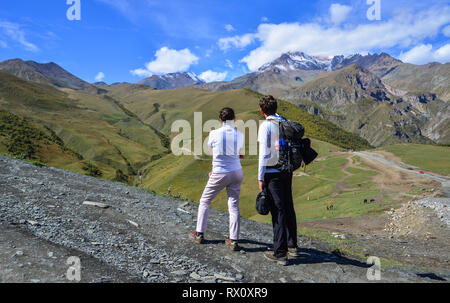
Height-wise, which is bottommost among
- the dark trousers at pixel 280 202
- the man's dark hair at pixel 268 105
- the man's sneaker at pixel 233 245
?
the man's sneaker at pixel 233 245

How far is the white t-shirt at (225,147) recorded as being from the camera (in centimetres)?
752

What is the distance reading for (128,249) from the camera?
715 cm

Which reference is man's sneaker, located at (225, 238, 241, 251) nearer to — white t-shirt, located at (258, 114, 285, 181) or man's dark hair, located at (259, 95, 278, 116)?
white t-shirt, located at (258, 114, 285, 181)

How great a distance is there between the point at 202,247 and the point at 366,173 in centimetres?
5502

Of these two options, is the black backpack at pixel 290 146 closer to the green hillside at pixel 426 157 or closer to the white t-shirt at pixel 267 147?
the white t-shirt at pixel 267 147

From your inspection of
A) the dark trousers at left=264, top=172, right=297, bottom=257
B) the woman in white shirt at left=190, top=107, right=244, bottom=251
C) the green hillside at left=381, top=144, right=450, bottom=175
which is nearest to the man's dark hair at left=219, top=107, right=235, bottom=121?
the woman in white shirt at left=190, top=107, right=244, bottom=251

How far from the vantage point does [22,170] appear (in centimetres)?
1403

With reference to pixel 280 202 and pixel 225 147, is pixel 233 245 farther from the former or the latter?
pixel 225 147

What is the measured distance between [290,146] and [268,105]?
4.22ft

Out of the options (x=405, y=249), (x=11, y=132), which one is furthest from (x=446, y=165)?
(x=11, y=132)

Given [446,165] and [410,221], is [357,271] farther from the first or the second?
[446,165]

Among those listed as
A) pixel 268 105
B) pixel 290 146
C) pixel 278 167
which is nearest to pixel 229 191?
pixel 278 167

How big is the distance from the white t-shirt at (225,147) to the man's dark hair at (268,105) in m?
1.01

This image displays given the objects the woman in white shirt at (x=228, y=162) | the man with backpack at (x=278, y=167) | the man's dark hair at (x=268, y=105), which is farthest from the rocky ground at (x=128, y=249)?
the man's dark hair at (x=268, y=105)
